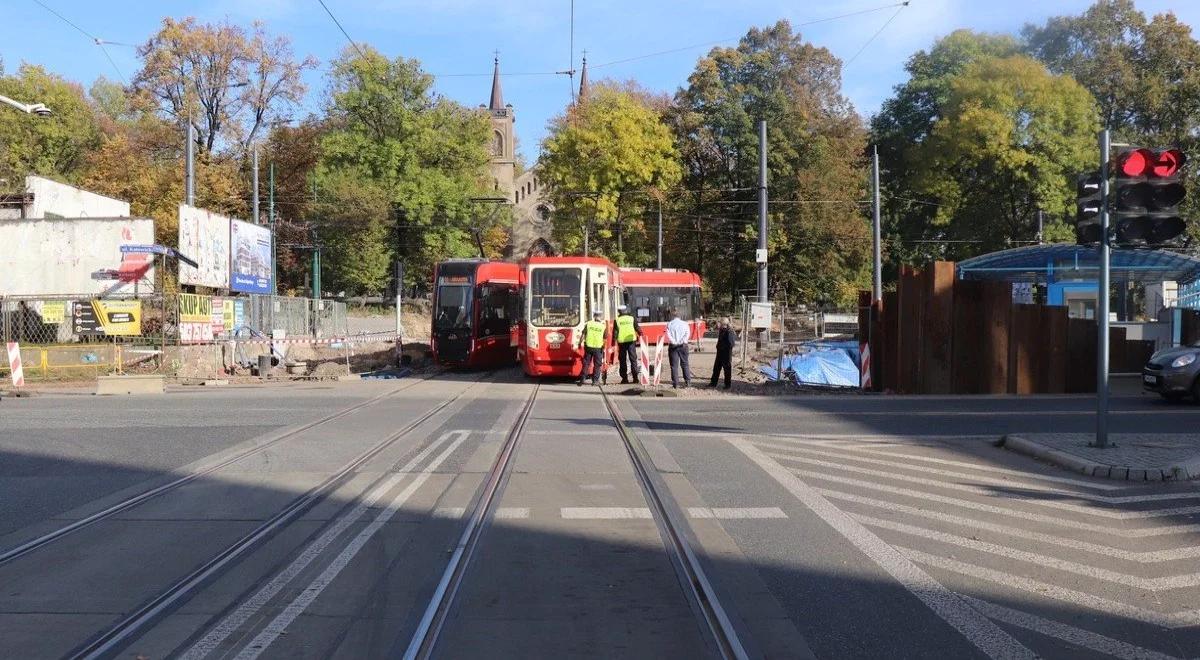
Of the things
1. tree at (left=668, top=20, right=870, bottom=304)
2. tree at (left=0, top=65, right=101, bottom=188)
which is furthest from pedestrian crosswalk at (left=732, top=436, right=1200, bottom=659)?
tree at (left=0, top=65, right=101, bottom=188)

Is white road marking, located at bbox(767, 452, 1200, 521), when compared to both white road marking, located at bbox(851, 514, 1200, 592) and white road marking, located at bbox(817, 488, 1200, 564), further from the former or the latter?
white road marking, located at bbox(851, 514, 1200, 592)

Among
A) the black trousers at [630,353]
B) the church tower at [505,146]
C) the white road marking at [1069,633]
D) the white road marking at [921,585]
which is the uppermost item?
the church tower at [505,146]

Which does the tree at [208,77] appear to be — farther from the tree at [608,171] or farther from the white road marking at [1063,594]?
the white road marking at [1063,594]

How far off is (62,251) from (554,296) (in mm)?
20892

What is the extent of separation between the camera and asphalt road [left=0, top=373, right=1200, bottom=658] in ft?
18.0

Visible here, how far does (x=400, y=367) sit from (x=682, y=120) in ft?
100

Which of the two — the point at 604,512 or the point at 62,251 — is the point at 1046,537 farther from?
the point at 62,251

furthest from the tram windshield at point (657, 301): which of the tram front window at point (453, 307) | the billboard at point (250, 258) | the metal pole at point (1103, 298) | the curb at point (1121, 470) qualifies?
the curb at point (1121, 470)

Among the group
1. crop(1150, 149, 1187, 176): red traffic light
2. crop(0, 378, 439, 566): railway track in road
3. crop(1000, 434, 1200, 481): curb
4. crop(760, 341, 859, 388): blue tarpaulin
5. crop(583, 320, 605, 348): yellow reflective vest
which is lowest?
crop(0, 378, 439, 566): railway track in road

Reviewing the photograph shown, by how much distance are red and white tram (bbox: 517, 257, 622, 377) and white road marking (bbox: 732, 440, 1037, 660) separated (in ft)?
50.2

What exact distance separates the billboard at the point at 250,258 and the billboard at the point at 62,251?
3.04 meters

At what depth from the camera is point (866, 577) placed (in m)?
6.65

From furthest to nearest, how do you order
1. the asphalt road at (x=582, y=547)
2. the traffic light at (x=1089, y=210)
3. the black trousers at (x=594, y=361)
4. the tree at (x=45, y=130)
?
the tree at (x=45, y=130)
the black trousers at (x=594, y=361)
the traffic light at (x=1089, y=210)
the asphalt road at (x=582, y=547)

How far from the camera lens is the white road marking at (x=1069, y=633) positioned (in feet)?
17.1
